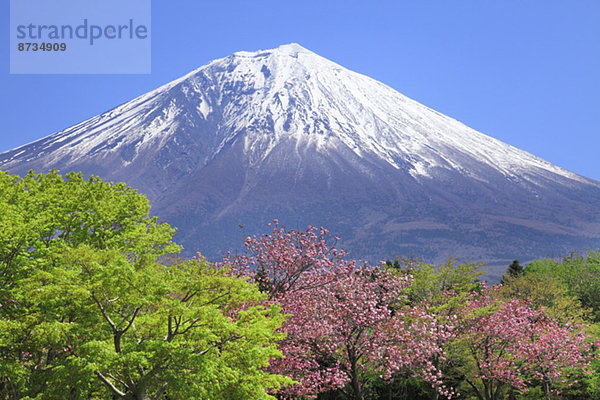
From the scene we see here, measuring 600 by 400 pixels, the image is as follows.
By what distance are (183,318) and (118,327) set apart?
166 cm

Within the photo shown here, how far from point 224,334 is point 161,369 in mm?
1728

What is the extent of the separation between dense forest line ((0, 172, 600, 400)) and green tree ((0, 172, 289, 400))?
50 millimetres

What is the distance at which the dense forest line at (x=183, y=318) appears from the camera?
12797 millimetres

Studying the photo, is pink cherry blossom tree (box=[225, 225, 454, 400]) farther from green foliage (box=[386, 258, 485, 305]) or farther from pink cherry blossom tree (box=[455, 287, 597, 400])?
green foliage (box=[386, 258, 485, 305])

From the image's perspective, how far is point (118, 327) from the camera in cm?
1329

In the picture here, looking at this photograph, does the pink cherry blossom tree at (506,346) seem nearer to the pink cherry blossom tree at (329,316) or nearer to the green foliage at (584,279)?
the pink cherry blossom tree at (329,316)

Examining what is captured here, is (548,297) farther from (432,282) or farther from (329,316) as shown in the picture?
(329,316)

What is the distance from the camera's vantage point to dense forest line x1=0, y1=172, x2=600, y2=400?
42.0 ft

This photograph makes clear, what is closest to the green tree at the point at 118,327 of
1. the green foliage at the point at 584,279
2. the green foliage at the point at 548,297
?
the green foliage at the point at 548,297

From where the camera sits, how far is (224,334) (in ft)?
43.5

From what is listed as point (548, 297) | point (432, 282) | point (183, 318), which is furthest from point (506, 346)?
point (548, 297)

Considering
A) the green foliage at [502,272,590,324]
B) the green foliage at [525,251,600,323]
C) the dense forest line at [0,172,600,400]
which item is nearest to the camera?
Answer: the dense forest line at [0,172,600,400]

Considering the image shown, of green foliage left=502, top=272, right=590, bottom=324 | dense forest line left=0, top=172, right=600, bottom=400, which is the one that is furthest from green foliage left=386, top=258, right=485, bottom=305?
green foliage left=502, top=272, right=590, bottom=324

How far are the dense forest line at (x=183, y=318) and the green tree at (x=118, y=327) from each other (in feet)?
0.16
